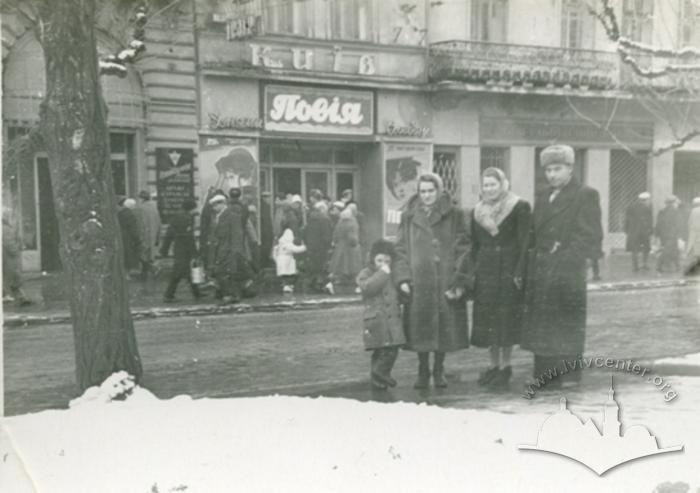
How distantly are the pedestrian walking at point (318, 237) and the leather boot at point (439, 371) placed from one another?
88 cm

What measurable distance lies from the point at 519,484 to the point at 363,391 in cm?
102

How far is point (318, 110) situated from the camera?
18.7 feet

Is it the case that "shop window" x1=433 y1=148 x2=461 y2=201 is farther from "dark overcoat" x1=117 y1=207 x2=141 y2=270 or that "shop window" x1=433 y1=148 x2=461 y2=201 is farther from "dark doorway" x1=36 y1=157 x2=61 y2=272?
"dark doorway" x1=36 y1=157 x2=61 y2=272

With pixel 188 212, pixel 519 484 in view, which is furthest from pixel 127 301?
pixel 519 484

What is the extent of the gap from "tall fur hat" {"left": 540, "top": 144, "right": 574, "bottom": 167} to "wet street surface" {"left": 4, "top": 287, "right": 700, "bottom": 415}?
80 centimetres

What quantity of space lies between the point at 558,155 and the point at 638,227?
61 centimetres

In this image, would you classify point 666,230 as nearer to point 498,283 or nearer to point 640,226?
point 640,226

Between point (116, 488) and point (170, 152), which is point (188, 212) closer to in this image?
point (170, 152)

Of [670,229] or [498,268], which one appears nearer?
[670,229]

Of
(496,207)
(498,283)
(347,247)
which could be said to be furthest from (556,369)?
(347,247)

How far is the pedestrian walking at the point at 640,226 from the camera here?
557 cm

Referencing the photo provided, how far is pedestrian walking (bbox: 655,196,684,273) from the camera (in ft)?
18.4

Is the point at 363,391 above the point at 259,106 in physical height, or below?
below

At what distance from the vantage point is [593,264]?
18.7 ft
